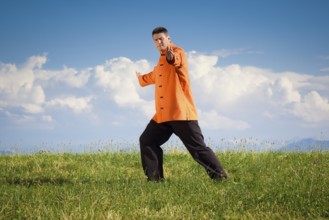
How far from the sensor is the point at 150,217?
194 inches

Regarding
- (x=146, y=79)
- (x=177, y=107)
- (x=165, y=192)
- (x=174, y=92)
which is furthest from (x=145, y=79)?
(x=165, y=192)

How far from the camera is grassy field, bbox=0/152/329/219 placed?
5.15 meters

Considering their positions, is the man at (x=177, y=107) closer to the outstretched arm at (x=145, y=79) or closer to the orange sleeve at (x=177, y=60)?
the orange sleeve at (x=177, y=60)

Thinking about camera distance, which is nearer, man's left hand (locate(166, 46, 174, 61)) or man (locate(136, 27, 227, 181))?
man's left hand (locate(166, 46, 174, 61))

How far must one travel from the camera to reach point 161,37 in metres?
7.05

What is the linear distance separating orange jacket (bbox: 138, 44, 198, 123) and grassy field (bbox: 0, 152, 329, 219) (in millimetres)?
1049

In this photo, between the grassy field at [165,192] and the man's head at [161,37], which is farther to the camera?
the man's head at [161,37]

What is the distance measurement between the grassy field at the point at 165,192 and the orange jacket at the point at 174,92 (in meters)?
1.05

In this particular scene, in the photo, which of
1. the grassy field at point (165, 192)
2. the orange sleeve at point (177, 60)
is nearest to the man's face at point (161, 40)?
the orange sleeve at point (177, 60)

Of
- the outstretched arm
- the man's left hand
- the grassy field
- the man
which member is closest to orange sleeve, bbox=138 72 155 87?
the outstretched arm

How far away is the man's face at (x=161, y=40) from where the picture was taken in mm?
7046

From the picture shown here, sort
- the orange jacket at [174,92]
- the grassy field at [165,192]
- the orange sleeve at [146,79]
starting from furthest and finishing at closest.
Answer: the orange sleeve at [146,79]
the orange jacket at [174,92]
the grassy field at [165,192]

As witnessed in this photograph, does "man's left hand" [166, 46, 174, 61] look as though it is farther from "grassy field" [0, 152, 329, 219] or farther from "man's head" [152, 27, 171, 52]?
"grassy field" [0, 152, 329, 219]

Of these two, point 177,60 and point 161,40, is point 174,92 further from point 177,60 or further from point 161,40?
point 161,40
